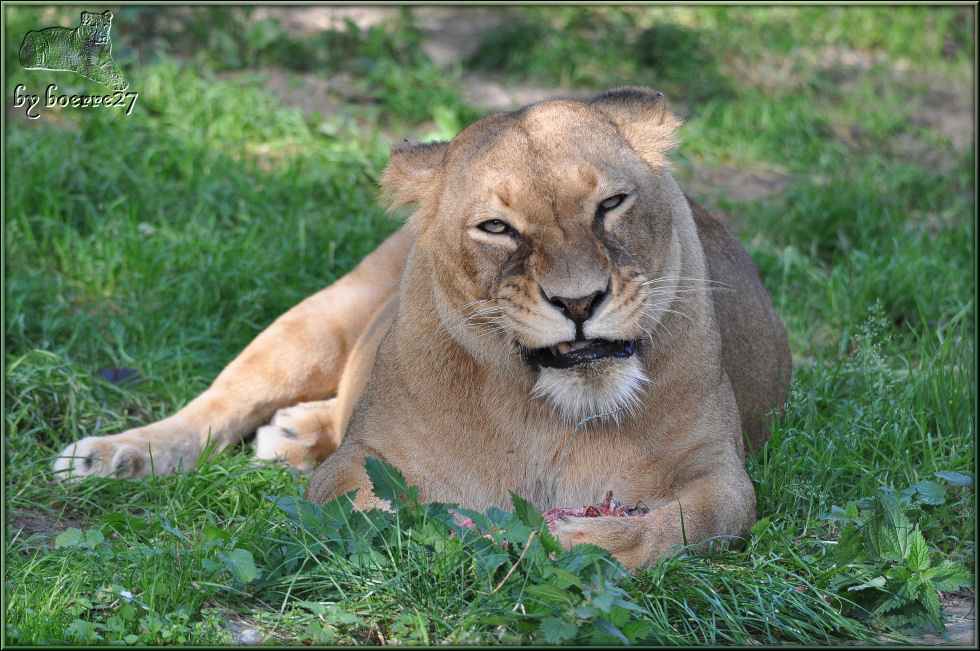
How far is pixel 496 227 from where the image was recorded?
306 cm

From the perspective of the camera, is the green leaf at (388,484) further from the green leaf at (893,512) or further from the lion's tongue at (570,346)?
the green leaf at (893,512)

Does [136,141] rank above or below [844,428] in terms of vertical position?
above

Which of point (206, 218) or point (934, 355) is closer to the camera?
point (934, 355)

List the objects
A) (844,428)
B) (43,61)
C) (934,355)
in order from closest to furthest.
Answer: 1. (844,428)
2. (934,355)
3. (43,61)

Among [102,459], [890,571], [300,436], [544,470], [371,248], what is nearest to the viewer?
[890,571]

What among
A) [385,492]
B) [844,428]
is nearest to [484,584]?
[385,492]

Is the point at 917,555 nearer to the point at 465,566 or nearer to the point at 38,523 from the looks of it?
the point at 465,566

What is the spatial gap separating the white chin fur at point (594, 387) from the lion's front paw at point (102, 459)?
1.73 meters

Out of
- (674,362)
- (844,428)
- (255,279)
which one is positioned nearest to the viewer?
(674,362)

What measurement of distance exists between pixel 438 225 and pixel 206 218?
113 inches

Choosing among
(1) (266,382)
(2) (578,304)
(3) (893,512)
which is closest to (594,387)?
(2) (578,304)

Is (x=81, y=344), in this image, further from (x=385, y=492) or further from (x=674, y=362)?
(x=674, y=362)

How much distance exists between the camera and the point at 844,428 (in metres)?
4.01

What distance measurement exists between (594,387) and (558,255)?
0.39m
